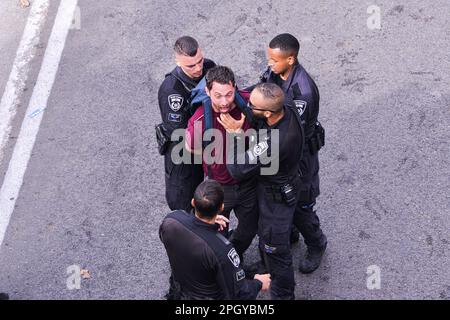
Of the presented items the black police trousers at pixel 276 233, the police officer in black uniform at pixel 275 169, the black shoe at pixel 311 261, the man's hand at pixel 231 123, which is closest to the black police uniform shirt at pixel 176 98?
the man's hand at pixel 231 123

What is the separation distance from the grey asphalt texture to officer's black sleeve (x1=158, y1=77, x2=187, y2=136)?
1316 mm

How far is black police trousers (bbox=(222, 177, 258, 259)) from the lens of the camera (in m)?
5.60

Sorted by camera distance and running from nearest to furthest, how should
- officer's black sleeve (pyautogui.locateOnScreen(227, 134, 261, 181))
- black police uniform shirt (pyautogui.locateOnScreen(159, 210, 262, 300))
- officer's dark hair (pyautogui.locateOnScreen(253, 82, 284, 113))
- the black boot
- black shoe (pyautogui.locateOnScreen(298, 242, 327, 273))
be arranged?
black police uniform shirt (pyautogui.locateOnScreen(159, 210, 262, 300)) → officer's dark hair (pyautogui.locateOnScreen(253, 82, 284, 113)) → officer's black sleeve (pyautogui.locateOnScreen(227, 134, 261, 181)) → black shoe (pyautogui.locateOnScreen(298, 242, 327, 273)) → the black boot

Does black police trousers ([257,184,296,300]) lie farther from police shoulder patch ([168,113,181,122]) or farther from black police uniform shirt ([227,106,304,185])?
police shoulder patch ([168,113,181,122])

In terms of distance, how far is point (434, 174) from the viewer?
22.4 ft

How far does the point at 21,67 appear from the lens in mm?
8336

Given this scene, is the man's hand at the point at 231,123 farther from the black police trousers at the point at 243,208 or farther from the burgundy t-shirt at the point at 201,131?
the black police trousers at the point at 243,208

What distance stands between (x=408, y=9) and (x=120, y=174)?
13.3 ft

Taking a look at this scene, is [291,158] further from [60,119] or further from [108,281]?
[60,119]

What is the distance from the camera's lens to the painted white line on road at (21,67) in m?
7.81

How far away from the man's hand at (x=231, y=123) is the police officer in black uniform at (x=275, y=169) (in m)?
0.06

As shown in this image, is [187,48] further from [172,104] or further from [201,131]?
[201,131]

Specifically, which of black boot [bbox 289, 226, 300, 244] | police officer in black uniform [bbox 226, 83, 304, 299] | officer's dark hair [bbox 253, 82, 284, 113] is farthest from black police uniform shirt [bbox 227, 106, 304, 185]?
black boot [bbox 289, 226, 300, 244]
